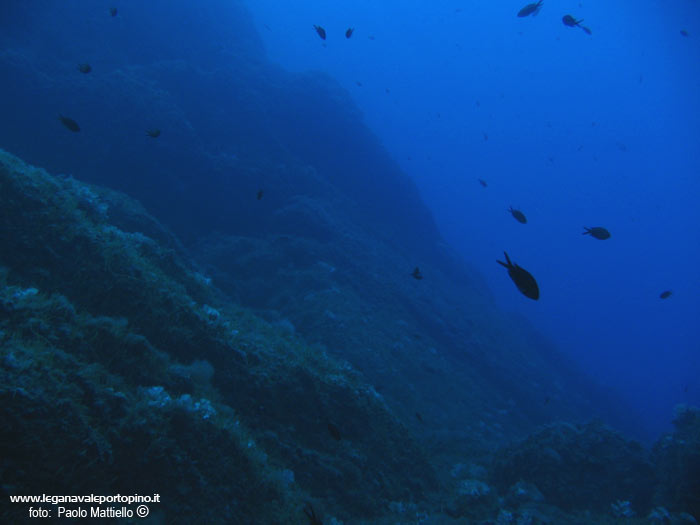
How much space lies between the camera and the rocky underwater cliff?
171 inches

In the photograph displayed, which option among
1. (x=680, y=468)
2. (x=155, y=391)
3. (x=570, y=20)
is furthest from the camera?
(x=570, y=20)

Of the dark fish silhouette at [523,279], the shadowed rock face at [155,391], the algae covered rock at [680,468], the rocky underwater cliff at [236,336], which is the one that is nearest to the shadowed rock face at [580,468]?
the rocky underwater cliff at [236,336]

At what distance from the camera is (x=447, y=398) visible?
16734 millimetres

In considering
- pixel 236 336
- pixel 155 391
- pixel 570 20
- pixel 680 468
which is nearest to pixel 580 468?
pixel 680 468

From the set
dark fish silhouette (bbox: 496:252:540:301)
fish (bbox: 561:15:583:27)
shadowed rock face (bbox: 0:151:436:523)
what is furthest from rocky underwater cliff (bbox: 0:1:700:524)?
fish (bbox: 561:15:583:27)

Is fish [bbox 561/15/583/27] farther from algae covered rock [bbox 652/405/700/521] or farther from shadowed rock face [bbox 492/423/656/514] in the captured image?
shadowed rock face [bbox 492/423/656/514]

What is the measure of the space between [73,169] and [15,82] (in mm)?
4739

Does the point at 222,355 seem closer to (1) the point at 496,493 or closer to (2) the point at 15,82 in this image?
(1) the point at 496,493

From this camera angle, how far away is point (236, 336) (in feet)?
23.2

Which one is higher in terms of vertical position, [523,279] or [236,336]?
[523,279]

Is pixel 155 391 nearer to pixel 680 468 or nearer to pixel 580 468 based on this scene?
pixel 580 468

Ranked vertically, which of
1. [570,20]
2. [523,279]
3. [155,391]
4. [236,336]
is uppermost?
[570,20]

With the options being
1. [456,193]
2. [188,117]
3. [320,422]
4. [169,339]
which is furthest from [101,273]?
[456,193]

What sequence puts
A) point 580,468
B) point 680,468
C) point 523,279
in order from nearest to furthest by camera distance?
point 523,279 → point 680,468 → point 580,468
